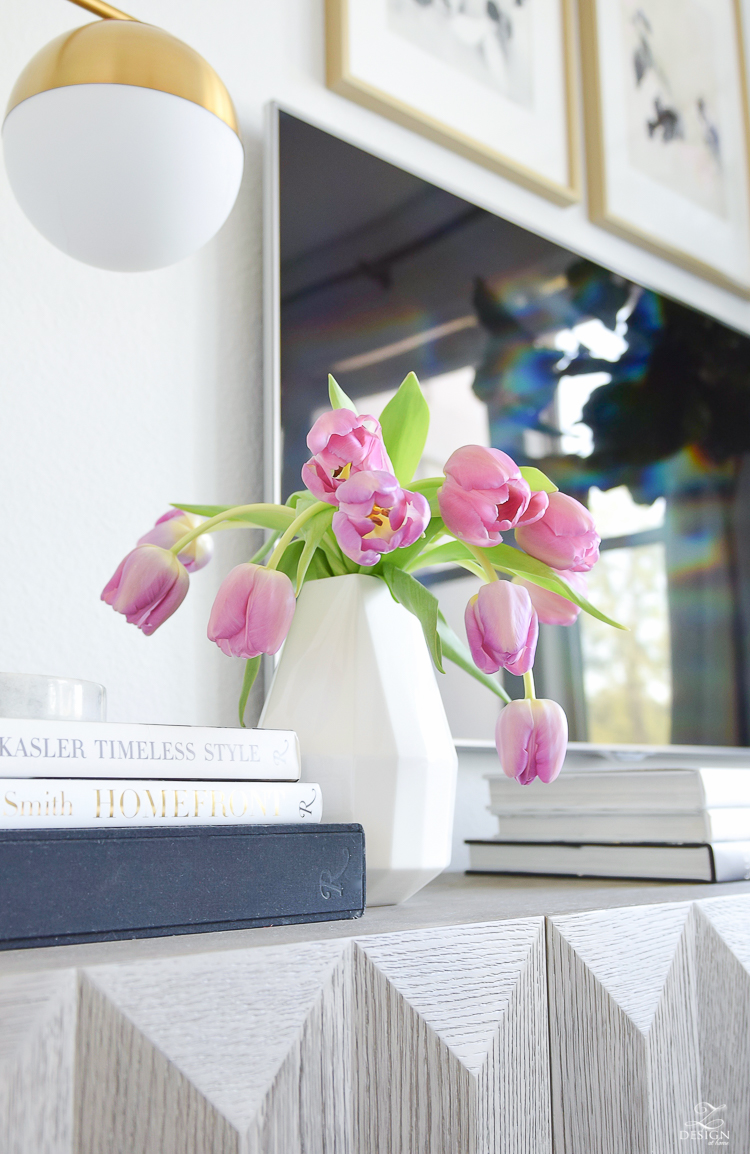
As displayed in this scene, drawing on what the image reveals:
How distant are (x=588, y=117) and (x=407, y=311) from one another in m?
0.66

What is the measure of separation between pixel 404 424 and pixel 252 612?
0.21 m

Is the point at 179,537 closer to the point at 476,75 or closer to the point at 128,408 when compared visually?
the point at 128,408

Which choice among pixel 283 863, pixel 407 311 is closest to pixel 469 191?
pixel 407 311

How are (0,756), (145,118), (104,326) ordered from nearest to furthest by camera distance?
(0,756), (145,118), (104,326)

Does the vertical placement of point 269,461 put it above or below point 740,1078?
above

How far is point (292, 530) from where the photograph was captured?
65cm

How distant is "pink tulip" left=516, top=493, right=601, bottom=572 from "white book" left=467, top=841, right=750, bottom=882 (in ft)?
1.03

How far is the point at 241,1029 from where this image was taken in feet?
1.29

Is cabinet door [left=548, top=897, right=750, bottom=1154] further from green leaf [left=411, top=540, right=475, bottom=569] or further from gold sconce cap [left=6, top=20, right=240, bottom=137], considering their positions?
gold sconce cap [left=6, top=20, right=240, bottom=137]

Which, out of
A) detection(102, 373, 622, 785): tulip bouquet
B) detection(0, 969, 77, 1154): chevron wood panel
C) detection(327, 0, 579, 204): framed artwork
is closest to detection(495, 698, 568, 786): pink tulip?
detection(102, 373, 622, 785): tulip bouquet

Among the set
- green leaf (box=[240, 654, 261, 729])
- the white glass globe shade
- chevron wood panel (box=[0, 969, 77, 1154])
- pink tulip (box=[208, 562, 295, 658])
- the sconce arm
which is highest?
the sconce arm

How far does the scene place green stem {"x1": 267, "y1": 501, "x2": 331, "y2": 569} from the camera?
63 cm

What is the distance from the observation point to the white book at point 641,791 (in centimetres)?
81

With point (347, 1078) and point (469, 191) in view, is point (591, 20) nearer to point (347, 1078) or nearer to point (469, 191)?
point (469, 191)
